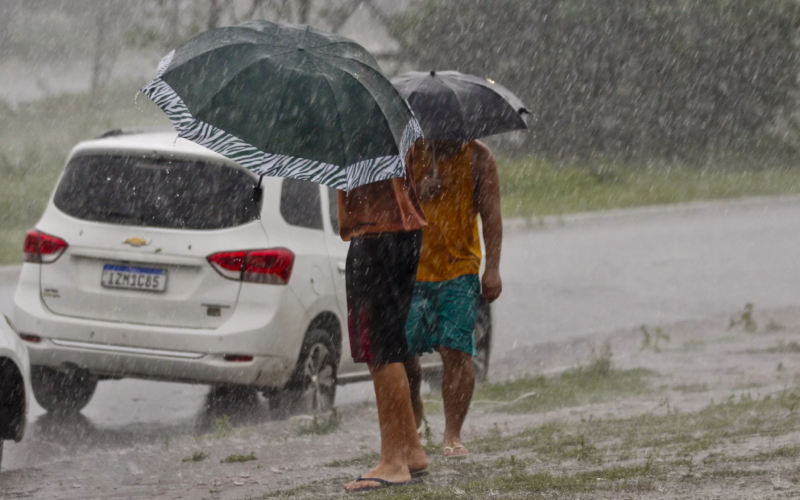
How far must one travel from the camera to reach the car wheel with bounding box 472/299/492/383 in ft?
29.5

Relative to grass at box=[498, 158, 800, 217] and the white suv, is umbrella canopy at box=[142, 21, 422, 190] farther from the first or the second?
grass at box=[498, 158, 800, 217]

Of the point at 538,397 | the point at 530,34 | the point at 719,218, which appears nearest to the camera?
the point at 538,397

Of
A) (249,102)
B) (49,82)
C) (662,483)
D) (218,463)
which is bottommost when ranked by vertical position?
(49,82)

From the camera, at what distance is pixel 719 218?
2170cm

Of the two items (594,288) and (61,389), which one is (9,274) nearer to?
(61,389)

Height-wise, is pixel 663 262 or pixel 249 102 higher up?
pixel 249 102

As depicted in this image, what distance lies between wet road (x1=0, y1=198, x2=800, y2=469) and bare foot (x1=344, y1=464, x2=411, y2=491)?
2762 millimetres

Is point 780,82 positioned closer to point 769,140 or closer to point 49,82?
point 769,140

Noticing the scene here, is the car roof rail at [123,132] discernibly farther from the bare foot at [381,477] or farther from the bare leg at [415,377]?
the bare foot at [381,477]

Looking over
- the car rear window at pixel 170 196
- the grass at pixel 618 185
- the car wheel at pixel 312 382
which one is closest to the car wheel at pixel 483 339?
the car wheel at pixel 312 382

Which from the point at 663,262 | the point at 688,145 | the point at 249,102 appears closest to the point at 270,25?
the point at 249,102

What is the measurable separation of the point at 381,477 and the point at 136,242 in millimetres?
2916

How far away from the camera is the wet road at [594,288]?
7.95 m

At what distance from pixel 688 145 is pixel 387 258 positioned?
93.8 feet
